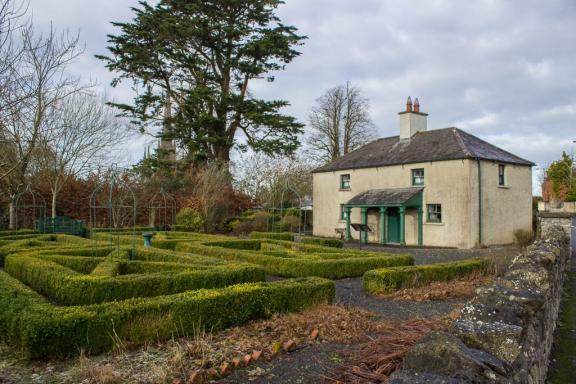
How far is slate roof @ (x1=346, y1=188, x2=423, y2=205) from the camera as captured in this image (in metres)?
23.3

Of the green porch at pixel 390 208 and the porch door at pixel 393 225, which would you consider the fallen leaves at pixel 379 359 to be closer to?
the green porch at pixel 390 208

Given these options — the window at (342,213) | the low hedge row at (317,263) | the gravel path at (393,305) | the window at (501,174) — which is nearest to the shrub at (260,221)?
the window at (342,213)

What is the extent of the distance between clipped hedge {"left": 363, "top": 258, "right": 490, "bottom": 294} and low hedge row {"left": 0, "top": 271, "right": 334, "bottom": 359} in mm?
2581

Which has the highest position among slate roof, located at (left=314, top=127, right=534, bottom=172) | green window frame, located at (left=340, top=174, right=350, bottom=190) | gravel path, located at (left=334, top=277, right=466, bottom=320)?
slate roof, located at (left=314, top=127, right=534, bottom=172)

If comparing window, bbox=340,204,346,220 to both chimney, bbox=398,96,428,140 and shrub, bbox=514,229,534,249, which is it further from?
shrub, bbox=514,229,534,249

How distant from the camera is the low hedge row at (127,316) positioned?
5652 millimetres

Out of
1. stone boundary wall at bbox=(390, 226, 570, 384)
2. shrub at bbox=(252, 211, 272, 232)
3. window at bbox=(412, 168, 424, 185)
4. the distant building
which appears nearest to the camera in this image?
stone boundary wall at bbox=(390, 226, 570, 384)

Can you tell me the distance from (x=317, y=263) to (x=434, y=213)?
13.5 m

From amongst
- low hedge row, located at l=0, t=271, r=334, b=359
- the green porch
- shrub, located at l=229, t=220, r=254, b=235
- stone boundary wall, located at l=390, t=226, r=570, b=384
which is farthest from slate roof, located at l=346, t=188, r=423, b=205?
stone boundary wall, located at l=390, t=226, r=570, b=384

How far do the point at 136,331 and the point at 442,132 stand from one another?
74.0 ft

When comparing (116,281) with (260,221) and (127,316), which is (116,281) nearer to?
(127,316)

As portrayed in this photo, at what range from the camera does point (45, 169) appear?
83.9 feet

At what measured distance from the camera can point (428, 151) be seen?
78.5 feet

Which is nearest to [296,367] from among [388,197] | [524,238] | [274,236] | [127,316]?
[127,316]
